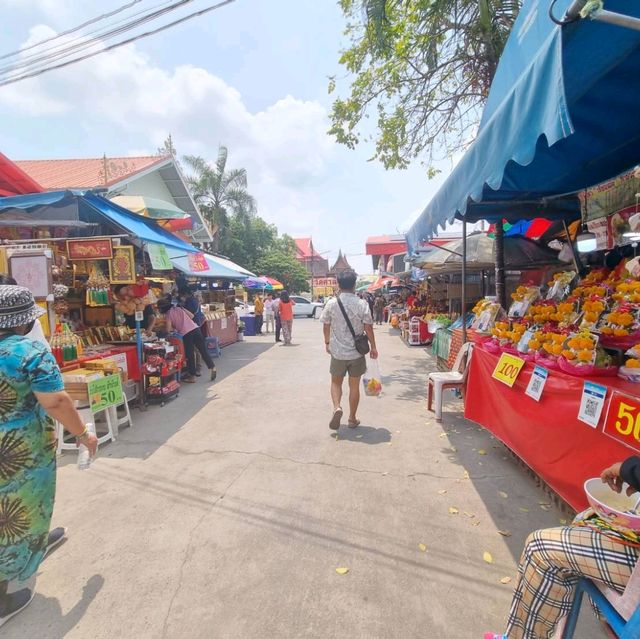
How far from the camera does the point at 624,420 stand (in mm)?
2176

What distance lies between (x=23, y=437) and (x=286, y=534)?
175 cm

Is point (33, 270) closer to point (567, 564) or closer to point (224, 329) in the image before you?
point (567, 564)

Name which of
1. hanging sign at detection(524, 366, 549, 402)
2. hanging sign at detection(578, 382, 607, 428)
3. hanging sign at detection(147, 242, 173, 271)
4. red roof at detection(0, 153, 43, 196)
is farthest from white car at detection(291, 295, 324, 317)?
hanging sign at detection(578, 382, 607, 428)

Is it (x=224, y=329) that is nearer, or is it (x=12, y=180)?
(x=12, y=180)

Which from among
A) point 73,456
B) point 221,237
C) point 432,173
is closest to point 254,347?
point 432,173

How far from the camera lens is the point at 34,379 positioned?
2.06 meters

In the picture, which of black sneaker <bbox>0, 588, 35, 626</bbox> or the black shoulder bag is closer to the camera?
black sneaker <bbox>0, 588, 35, 626</bbox>

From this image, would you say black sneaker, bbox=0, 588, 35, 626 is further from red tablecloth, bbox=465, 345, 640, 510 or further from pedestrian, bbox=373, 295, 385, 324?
pedestrian, bbox=373, 295, 385, 324

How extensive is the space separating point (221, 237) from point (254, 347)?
694 inches

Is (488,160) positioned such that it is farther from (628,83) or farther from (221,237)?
(221,237)

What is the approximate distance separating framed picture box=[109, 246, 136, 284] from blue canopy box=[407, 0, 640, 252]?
147 inches

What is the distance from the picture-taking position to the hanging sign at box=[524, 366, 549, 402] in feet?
9.68

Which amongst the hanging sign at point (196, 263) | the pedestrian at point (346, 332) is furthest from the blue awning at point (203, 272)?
the pedestrian at point (346, 332)

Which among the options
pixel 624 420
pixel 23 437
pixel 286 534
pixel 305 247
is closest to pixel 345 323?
pixel 286 534
